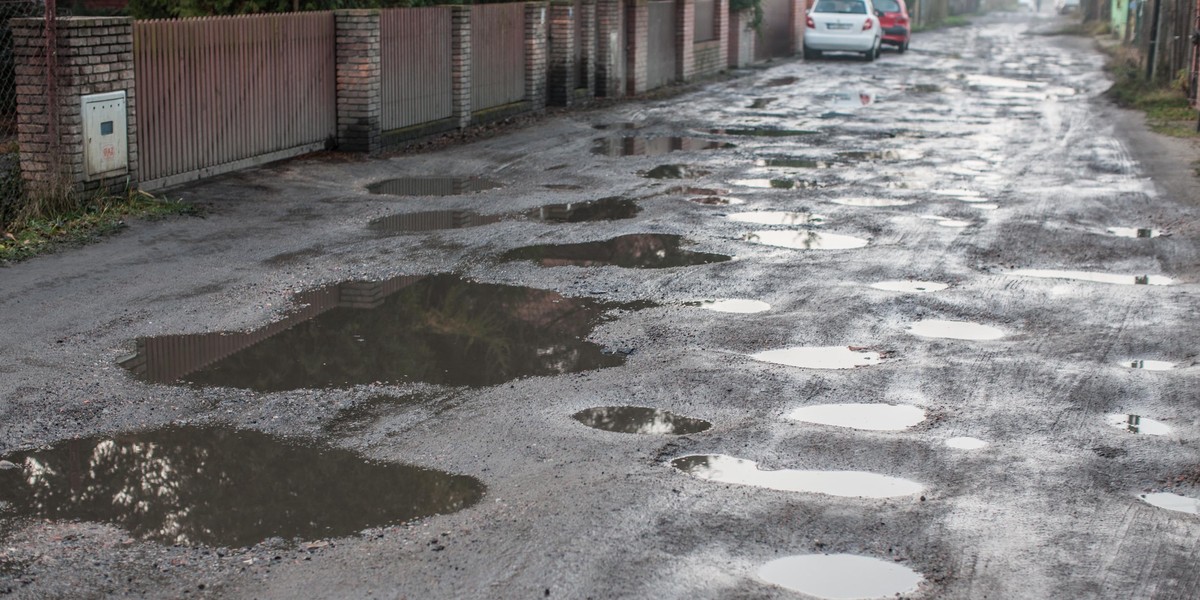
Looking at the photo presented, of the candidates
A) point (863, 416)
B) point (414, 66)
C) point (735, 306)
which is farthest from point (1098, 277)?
point (414, 66)

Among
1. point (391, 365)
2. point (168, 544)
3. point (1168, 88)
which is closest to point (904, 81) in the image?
point (1168, 88)

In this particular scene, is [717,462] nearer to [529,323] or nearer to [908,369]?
[908,369]


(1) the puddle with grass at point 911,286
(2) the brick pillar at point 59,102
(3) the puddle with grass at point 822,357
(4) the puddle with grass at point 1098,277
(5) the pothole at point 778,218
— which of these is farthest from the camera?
(5) the pothole at point 778,218

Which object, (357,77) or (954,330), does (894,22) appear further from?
(954,330)

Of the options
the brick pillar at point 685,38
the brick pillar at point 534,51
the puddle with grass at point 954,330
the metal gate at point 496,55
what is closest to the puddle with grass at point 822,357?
the puddle with grass at point 954,330

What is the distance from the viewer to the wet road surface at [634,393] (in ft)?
15.3

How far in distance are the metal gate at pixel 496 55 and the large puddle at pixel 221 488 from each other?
1282 centimetres

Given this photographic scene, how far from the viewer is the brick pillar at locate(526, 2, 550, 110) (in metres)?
19.9

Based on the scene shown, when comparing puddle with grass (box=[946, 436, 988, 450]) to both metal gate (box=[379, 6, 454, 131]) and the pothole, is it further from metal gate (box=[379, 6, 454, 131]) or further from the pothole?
metal gate (box=[379, 6, 454, 131])

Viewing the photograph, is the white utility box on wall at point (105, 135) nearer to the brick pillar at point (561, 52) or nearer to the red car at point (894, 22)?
the brick pillar at point (561, 52)

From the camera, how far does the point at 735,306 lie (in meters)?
8.42

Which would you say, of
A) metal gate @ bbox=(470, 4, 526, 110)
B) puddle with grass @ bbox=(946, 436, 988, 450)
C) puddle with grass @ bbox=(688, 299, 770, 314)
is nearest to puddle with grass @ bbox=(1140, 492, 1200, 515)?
puddle with grass @ bbox=(946, 436, 988, 450)

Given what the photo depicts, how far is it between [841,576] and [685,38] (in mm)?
23179

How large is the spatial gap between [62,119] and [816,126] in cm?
1138
